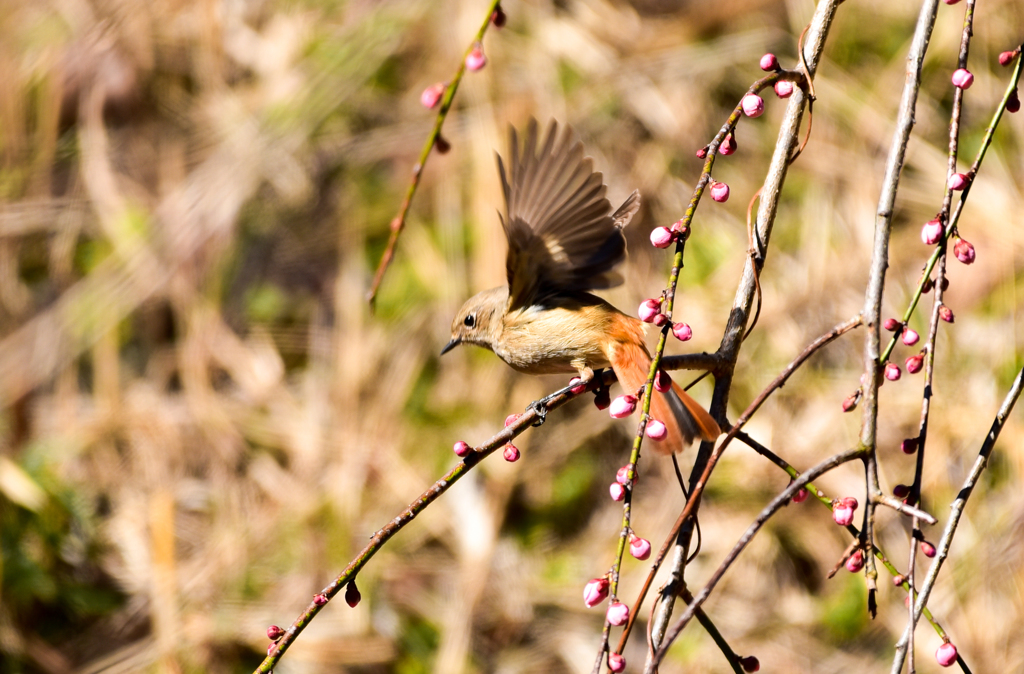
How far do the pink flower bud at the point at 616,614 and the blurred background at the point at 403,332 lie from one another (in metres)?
2.89

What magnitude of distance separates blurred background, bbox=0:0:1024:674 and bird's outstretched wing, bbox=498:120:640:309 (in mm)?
1984

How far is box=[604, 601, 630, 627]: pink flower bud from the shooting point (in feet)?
3.71

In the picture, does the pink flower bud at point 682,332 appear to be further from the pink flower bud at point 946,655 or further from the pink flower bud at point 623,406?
the pink flower bud at point 946,655

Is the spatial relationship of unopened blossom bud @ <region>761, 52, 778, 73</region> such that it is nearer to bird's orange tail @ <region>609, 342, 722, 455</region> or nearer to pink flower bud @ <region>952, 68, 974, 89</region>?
pink flower bud @ <region>952, 68, 974, 89</region>

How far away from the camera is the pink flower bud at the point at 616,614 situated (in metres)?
1.13

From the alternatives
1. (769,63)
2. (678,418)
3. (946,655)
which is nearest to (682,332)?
(678,418)

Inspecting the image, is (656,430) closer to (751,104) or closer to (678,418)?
(678,418)

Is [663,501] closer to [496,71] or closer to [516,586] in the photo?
[516,586]

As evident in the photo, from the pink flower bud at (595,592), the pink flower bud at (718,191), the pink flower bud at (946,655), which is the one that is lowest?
the pink flower bud at (946,655)

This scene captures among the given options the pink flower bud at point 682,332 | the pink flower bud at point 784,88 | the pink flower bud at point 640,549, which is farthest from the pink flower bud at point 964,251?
the pink flower bud at point 640,549

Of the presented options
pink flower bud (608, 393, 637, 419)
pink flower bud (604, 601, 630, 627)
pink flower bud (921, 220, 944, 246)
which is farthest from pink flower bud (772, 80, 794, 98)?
pink flower bud (604, 601, 630, 627)

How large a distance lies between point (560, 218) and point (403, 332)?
285 centimetres

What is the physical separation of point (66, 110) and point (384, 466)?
2981mm

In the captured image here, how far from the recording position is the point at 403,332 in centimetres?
477
